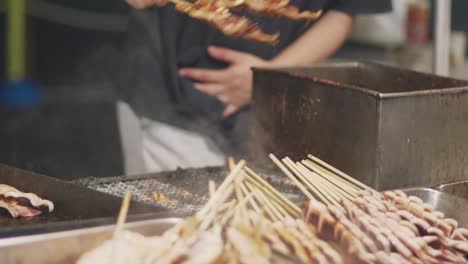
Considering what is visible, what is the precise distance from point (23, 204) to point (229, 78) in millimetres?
1627

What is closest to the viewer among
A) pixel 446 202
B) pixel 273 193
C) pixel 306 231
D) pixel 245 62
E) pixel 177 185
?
pixel 306 231

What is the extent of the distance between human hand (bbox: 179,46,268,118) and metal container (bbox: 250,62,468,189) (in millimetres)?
788

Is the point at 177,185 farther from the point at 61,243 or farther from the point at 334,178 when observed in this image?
the point at 61,243

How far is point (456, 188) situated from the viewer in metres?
2.50

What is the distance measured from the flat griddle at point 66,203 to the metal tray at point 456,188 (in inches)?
39.7

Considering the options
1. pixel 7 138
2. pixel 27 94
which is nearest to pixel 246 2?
pixel 7 138

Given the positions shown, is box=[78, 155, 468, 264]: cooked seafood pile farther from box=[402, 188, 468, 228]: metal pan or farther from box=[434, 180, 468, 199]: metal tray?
box=[434, 180, 468, 199]: metal tray

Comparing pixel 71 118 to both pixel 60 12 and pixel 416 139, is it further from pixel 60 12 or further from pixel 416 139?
pixel 416 139

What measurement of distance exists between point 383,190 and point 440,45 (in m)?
1.86

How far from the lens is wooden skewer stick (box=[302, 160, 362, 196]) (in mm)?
2277

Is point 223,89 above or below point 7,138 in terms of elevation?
above

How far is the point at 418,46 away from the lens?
19.4 feet

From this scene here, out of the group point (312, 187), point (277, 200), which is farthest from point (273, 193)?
point (312, 187)

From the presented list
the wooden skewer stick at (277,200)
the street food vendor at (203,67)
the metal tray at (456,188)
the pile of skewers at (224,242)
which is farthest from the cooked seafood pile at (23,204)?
the street food vendor at (203,67)
